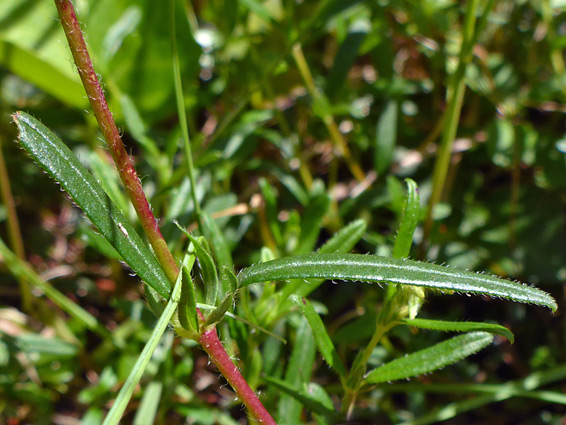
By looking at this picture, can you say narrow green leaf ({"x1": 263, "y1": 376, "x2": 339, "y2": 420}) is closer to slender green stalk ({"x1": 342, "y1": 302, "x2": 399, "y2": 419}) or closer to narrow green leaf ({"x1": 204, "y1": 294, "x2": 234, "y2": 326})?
slender green stalk ({"x1": 342, "y1": 302, "x2": 399, "y2": 419})

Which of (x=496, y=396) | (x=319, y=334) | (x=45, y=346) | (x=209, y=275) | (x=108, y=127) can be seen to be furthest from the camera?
(x=45, y=346)

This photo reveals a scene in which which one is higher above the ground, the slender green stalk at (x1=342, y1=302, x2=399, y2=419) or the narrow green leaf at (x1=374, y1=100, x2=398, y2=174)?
the narrow green leaf at (x1=374, y1=100, x2=398, y2=174)

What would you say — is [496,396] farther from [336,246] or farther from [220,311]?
[220,311]

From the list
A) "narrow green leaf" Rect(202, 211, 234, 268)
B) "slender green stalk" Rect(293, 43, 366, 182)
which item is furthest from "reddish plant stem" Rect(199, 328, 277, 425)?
"slender green stalk" Rect(293, 43, 366, 182)

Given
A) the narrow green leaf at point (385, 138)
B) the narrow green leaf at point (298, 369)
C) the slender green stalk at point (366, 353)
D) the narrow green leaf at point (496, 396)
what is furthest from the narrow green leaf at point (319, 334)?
the narrow green leaf at point (385, 138)

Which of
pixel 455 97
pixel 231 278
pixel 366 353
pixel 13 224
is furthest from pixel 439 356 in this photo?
pixel 13 224

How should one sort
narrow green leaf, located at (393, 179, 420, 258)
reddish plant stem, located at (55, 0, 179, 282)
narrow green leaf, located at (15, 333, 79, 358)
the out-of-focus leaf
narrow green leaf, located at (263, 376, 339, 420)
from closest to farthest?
1. reddish plant stem, located at (55, 0, 179, 282)
2. narrow green leaf, located at (393, 179, 420, 258)
3. narrow green leaf, located at (263, 376, 339, 420)
4. narrow green leaf, located at (15, 333, 79, 358)
5. the out-of-focus leaf

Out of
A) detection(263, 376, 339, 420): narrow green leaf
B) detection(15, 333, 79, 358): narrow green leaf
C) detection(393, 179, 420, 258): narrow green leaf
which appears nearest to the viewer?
detection(393, 179, 420, 258): narrow green leaf
